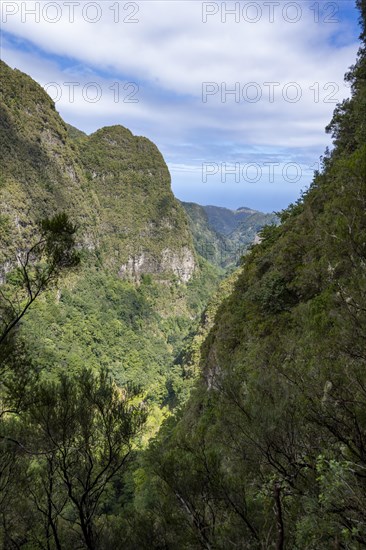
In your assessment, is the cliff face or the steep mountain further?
the cliff face

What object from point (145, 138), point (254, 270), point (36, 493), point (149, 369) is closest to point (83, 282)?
point (149, 369)

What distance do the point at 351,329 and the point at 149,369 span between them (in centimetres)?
6832

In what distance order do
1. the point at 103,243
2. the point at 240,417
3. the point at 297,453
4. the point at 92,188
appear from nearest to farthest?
the point at 297,453 → the point at 240,417 → the point at 103,243 → the point at 92,188

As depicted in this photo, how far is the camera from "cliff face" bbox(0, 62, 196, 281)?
68688mm

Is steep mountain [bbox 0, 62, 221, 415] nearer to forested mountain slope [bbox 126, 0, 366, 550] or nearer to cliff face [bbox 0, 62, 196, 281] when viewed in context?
cliff face [bbox 0, 62, 196, 281]

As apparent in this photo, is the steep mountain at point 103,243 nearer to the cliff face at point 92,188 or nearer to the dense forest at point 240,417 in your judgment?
the cliff face at point 92,188

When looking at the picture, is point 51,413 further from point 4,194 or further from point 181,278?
point 181,278

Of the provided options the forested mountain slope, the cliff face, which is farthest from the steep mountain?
the forested mountain slope

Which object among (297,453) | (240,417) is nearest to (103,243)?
(240,417)

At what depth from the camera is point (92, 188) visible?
3868 inches

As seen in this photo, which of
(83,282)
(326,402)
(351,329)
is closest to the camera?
(351,329)

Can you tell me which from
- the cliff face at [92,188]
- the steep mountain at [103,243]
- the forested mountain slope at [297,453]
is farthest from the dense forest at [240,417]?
the cliff face at [92,188]

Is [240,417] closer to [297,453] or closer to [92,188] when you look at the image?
[297,453]

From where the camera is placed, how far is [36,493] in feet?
25.8
